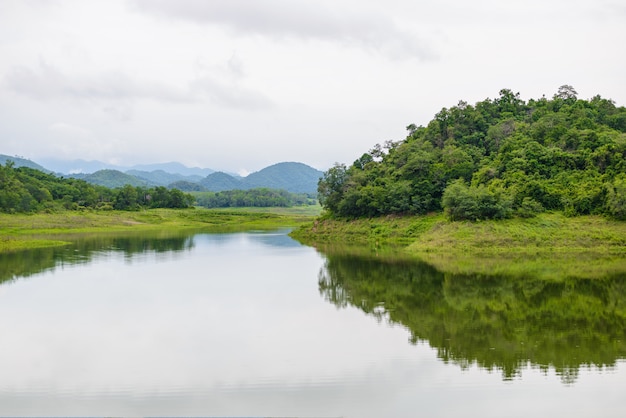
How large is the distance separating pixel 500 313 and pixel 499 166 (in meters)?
35.7

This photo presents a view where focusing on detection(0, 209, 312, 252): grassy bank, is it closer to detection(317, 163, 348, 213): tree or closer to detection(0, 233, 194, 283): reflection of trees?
detection(0, 233, 194, 283): reflection of trees

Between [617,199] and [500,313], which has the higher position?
[617,199]

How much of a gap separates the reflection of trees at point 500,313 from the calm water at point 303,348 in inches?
3.4

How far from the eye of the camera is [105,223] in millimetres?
92000

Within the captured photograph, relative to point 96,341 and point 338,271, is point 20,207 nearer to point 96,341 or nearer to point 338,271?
point 338,271

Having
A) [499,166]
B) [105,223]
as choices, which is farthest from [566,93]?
[105,223]

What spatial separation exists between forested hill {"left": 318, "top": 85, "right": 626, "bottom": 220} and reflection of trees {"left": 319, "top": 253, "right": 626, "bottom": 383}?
16.7 m

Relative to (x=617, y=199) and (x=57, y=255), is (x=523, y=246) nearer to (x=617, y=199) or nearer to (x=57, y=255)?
(x=617, y=199)

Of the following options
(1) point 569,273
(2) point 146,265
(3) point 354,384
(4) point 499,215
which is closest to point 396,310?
(3) point 354,384

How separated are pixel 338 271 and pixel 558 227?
69.6ft

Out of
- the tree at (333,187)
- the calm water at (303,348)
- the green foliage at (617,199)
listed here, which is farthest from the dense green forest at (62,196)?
the green foliage at (617,199)

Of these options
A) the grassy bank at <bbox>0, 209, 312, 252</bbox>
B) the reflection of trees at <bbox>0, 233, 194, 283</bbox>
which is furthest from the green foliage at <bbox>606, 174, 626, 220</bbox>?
the grassy bank at <bbox>0, 209, 312, 252</bbox>

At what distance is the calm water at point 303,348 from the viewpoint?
12.7 metres

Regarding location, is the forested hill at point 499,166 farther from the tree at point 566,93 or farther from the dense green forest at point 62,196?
the dense green forest at point 62,196
